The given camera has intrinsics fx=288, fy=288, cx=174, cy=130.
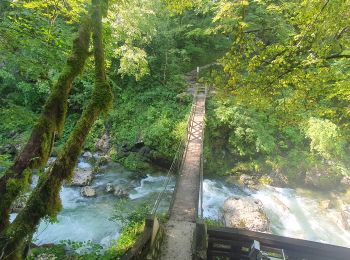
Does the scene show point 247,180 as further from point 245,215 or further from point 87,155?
point 87,155

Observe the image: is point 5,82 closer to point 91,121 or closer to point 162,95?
point 162,95

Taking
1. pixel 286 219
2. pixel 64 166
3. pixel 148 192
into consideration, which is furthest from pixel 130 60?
pixel 64 166

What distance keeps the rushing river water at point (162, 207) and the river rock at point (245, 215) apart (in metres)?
0.55

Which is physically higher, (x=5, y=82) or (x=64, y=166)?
(x=5, y=82)

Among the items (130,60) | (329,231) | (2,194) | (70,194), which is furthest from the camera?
(130,60)

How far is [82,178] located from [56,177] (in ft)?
23.8

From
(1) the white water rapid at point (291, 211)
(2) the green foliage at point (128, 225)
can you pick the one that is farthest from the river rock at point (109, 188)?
(1) the white water rapid at point (291, 211)

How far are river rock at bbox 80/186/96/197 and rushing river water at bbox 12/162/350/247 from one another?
142 millimetres

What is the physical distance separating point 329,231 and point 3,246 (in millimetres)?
8784

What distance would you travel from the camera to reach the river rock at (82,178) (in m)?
9.87

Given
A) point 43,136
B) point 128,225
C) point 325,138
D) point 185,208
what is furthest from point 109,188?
point 325,138

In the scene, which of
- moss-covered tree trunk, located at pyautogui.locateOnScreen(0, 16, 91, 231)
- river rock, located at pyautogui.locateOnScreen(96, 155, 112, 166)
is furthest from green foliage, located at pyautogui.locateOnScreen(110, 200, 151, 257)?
river rock, located at pyautogui.locateOnScreen(96, 155, 112, 166)

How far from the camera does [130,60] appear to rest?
12.0m

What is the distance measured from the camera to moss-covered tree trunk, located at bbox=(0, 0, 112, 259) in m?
2.90
